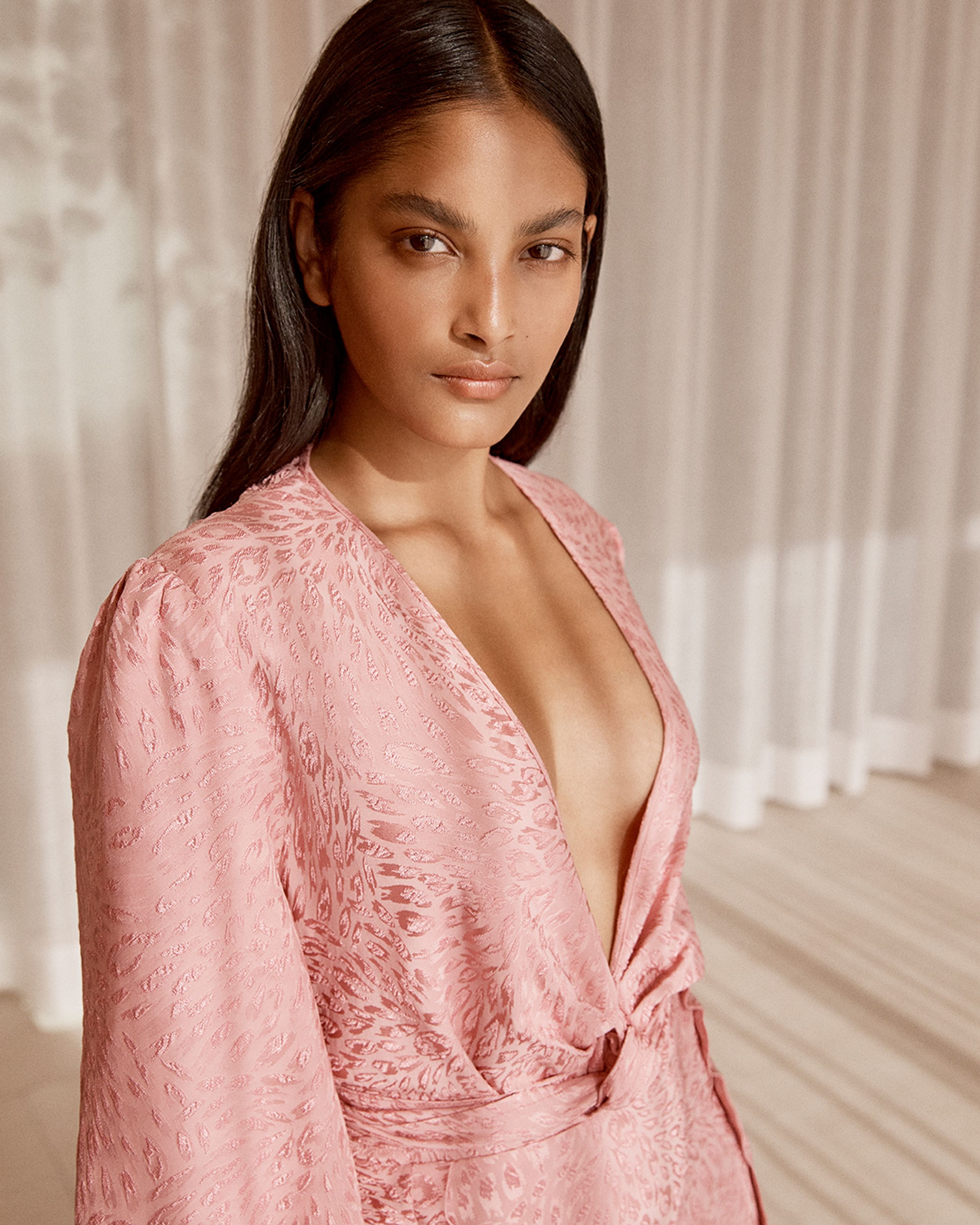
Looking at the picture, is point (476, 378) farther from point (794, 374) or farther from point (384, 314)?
point (794, 374)

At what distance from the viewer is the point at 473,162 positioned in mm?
773

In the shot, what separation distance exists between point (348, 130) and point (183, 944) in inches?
21.7

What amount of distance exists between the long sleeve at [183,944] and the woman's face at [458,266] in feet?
0.74

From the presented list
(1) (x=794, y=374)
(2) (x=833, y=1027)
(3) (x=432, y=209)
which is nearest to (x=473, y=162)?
(3) (x=432, y=209)

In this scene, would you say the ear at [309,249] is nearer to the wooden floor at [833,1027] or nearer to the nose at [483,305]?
the nose at [483,305]

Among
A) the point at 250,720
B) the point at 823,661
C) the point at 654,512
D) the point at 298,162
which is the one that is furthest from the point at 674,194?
the point at 250,720

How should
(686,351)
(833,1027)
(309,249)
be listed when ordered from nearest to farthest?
(309,249), (833,1027), (686,351)

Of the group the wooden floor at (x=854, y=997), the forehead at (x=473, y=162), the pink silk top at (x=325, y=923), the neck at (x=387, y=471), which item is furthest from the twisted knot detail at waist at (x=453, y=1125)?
the wooden floor at (x=854, y=997)

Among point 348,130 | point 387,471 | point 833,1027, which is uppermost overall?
point 348,130

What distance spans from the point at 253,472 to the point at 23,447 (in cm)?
151

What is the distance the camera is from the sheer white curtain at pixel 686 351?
2.18 m

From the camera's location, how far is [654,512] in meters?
2.95

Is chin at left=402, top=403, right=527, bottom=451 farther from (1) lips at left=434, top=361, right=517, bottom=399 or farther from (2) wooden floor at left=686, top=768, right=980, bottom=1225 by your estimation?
(2) wooden floor at left=686, top=768, right=980, bottom=1225

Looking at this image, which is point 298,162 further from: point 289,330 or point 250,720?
point 250,720
